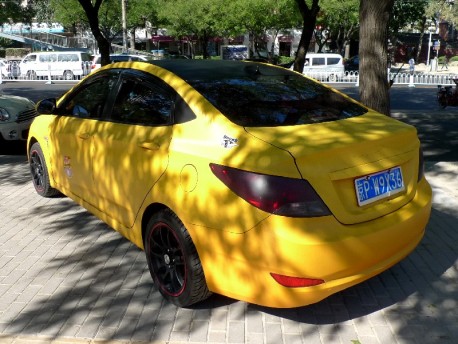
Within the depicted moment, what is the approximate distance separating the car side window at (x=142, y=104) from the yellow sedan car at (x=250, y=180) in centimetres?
1

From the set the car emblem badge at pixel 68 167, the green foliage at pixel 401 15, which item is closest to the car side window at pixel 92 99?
the car emblem badge at pixel 68 167

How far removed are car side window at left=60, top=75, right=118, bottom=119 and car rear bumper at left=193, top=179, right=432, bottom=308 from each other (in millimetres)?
1736

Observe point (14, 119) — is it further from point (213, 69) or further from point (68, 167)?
point (213, 69)

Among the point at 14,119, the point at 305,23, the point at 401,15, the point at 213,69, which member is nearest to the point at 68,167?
the point at 213,69

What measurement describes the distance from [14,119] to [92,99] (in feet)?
14.8

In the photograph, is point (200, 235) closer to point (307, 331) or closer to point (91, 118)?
point (307, 331)

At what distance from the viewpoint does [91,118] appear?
4.04m

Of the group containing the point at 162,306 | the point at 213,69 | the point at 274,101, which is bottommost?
the point at 162,306

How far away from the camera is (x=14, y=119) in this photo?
26.3 ft

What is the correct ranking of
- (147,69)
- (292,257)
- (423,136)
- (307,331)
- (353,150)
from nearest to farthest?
(292,257)
(353,150)
(307,331)
(147,69)
(423,136)

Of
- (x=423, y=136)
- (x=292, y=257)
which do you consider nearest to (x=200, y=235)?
(x=292, y=257)

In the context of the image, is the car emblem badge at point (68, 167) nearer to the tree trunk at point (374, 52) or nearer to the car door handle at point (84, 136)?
the car door handle at point (84, 136)

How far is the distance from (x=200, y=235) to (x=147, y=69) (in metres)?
1.45

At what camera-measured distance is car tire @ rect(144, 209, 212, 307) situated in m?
2.93
